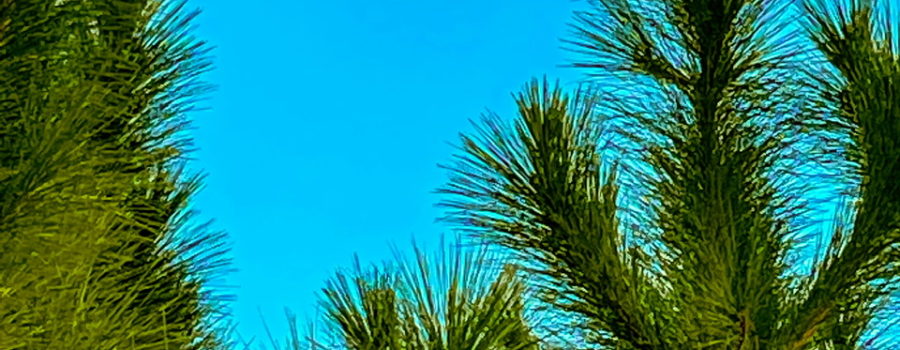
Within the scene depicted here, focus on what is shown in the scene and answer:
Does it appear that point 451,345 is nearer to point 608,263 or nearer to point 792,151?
point 608,263

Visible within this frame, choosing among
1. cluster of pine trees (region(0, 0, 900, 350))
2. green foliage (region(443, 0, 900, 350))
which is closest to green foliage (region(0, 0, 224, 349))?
cluster of pine trees (region(0, 0, 900, 350))

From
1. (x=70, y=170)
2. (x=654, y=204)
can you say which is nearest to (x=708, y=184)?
(x=654, y=204)

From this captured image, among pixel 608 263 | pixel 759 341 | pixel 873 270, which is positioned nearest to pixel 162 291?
pixel 608 263

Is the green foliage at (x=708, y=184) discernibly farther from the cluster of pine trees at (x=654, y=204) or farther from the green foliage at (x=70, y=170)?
the green foliage at (x=70, y=170)

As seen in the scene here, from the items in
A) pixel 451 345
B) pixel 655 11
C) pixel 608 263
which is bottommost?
pixel 451 345

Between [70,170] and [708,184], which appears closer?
[70,170]

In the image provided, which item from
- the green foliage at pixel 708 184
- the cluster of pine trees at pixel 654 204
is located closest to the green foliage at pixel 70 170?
the cluster of pine trees at pixel 654 204

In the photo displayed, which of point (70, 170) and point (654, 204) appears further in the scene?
point (654, 204)

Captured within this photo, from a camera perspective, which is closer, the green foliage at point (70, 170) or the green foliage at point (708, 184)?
the green foliage at point (70, 170)

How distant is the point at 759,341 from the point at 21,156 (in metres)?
0.64

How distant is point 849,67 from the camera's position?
92 cm

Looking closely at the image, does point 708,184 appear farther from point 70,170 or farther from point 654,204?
point 70,170

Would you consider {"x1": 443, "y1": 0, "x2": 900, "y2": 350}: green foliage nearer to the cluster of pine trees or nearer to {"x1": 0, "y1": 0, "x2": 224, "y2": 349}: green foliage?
the cluster of pine trees

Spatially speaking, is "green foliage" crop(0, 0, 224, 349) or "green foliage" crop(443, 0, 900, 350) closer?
"green foliage" crop(0, 0, 224, 349)
